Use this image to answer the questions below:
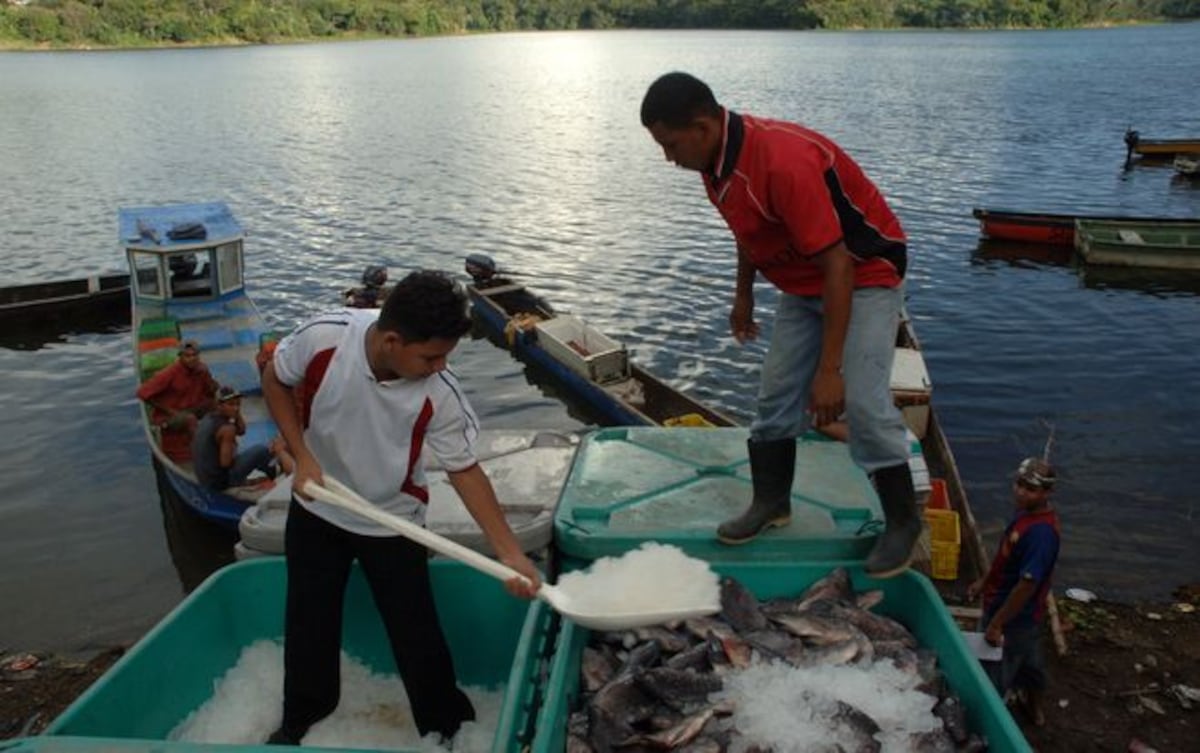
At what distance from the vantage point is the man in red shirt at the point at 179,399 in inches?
452

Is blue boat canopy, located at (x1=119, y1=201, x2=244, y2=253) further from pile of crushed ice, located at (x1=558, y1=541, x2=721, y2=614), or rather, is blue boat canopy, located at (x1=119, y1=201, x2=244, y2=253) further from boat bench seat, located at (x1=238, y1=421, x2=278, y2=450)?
pile of crushed ice, located at (x1=558, y1=541, x2=721, y2=614)

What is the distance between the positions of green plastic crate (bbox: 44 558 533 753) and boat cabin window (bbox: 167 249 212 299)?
1334cm

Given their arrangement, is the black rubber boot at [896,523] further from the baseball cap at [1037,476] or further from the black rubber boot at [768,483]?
the baseball cap at [1037,476]

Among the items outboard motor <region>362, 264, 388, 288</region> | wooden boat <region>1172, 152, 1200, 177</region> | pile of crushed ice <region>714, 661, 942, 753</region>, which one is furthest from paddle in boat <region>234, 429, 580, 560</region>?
wooden boat <region>1172, 152, 1200, 177</region>

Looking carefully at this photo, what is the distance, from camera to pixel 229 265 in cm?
1703

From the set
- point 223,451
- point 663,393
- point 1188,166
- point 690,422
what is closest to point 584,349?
point 663,393

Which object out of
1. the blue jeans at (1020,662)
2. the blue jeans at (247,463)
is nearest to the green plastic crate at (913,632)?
the blue jeans at (1020,662)

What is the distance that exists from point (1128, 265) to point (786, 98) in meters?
37.0

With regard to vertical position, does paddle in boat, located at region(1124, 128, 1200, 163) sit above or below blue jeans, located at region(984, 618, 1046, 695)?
above

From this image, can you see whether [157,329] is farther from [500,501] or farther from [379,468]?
[379,468]

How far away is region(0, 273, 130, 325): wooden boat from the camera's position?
20.8 metres

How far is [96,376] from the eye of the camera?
1844cm

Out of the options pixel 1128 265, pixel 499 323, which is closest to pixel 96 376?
pixel 499 323

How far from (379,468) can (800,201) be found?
2.29m
